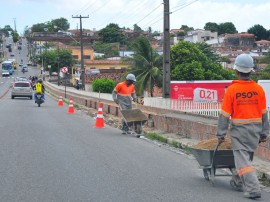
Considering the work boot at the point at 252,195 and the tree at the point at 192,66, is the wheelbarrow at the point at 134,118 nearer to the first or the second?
the work boot at the point at 252,195

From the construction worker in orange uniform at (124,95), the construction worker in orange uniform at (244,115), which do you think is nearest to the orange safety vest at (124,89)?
the construction worker in orange uniform at (124,95)

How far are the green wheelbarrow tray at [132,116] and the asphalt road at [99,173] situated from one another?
129 centimetres

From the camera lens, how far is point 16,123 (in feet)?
69.2

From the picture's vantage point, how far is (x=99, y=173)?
10008 millimetres

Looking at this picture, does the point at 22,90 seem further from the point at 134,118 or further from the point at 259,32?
the point at 259,32

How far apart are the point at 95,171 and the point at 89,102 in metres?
26.8

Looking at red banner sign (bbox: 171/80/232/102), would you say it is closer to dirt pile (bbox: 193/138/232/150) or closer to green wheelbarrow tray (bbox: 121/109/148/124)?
green wheelbarrow tray (bbox: 121/109/148/124)

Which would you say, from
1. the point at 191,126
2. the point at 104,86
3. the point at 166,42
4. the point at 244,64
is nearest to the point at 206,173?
the point at 244,64

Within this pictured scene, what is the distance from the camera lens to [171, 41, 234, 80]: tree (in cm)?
5181

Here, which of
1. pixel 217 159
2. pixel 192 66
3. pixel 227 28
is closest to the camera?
pixel 217 159

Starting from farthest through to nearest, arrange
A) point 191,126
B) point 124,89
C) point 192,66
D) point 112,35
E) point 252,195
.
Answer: point 112,35 → point 192,66 → point 124,89 → point 191,126 → point 252,195

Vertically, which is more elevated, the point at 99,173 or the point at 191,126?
the point at 191,126

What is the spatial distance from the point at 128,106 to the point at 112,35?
13892cm

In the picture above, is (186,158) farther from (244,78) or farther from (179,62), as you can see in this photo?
(179,62)
